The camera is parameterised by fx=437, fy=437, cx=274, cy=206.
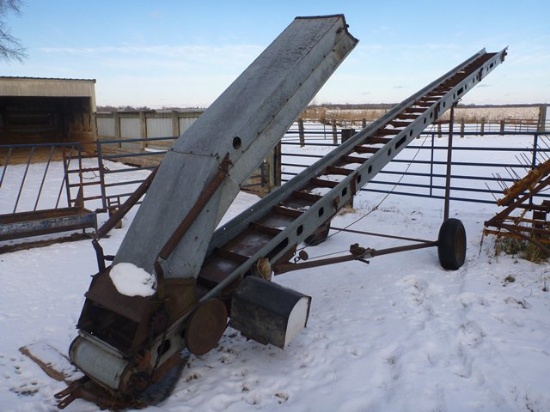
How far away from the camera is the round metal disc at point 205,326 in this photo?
304 cm

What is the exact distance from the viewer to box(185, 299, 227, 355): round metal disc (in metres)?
3.04

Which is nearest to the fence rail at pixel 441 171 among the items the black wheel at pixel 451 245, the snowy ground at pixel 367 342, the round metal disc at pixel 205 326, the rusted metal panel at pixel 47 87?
the black wheel at pixel 451 245

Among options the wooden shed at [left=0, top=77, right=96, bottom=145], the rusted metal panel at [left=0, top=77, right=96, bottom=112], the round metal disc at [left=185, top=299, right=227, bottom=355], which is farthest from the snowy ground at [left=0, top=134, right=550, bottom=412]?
the wooden shed at [left=0, top=77, right=96, bottom=145]

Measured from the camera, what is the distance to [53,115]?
1945 centimetres

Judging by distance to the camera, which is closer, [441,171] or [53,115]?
[441,171]

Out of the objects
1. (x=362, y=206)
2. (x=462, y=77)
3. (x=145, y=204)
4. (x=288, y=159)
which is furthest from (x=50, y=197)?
(x=288, y=159)

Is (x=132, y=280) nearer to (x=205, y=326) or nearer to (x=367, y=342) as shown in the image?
(x=205, y=326)

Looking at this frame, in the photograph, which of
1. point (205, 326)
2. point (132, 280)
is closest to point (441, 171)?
point (205, 326)

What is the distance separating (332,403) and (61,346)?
2.37 meters

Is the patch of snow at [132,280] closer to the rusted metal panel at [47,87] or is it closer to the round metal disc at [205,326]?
the round metal disc at [205,326]

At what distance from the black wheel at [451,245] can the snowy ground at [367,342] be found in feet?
0.47

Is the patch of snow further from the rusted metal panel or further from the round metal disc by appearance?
the rusted metal panel

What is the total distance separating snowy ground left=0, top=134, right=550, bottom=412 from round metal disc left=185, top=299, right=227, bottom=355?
0.33 m

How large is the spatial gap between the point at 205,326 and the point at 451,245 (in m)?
3.46
